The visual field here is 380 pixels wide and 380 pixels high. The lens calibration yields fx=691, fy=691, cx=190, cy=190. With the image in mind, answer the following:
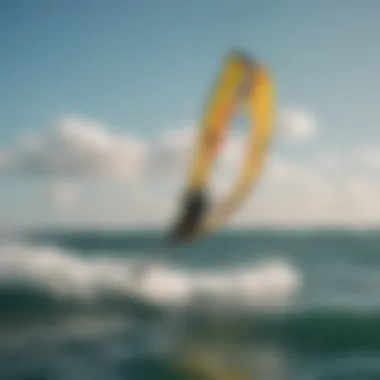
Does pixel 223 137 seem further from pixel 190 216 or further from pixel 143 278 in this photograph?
pixel 143 278

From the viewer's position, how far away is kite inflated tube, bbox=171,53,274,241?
206 cm

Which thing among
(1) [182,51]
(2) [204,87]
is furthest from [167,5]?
(2) [204,87]

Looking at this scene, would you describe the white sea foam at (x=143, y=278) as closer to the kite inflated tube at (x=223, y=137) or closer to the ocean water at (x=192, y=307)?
the ocean water at (x=192, y=307)

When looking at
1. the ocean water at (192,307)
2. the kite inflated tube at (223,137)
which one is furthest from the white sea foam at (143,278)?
the kite inflated tube at (223,137)

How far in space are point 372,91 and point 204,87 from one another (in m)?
0.53

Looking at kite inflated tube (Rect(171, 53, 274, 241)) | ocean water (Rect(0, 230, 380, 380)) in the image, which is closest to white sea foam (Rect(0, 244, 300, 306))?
ocean water (Rect(0, 230, 380, 380))

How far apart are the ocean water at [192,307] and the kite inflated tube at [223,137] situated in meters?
0.07

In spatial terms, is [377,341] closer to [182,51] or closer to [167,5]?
[182,51]

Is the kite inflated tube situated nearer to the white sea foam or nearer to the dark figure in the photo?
the dark figure

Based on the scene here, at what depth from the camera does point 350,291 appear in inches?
83.2

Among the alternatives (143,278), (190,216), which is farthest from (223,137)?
(143,278)

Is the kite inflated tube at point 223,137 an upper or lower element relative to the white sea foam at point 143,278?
upper

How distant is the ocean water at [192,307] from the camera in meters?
2.07

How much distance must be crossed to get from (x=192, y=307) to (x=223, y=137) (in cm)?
52
